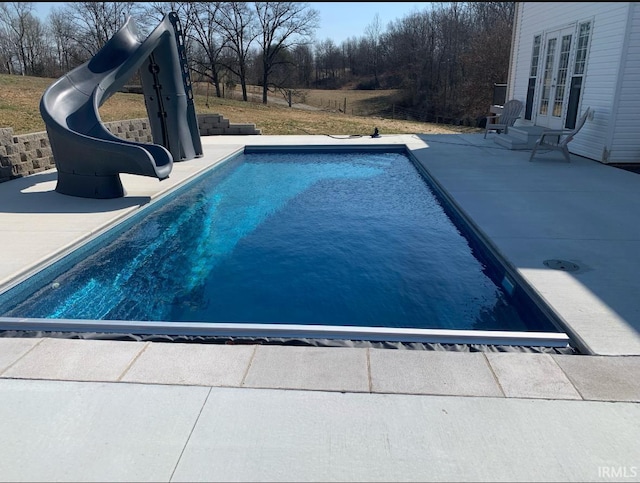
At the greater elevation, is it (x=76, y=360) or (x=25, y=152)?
(x=25, y=152)

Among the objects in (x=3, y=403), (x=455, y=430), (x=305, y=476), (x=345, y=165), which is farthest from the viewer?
(x=345, y=165)

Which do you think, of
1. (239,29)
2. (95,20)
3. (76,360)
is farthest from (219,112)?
(95,20)

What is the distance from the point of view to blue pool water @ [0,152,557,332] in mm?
3844

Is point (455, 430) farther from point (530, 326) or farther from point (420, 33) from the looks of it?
point (420, 33)

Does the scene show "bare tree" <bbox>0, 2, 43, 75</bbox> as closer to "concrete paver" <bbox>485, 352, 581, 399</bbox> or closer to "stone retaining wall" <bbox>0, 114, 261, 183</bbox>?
"stone retaining wall" <bbox>0, 114, 261, 183</bbox>

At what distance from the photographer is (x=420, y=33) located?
3853 centimetres

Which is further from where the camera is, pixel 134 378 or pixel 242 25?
pixel 242 25

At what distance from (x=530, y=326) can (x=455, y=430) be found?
1.70 meters

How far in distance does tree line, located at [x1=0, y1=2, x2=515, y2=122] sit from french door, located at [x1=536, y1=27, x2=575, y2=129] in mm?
17465

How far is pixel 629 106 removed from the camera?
7965 millimetres

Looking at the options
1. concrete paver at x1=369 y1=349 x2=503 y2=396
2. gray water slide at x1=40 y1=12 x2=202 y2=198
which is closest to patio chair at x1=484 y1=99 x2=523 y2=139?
gray water slide at x1=40 y1=12 x2=202 y2=198

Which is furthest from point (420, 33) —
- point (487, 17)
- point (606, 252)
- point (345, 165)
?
point (606, 252)

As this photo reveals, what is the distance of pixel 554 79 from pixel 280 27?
2416 cm

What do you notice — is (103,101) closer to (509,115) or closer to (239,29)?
(509,115)
